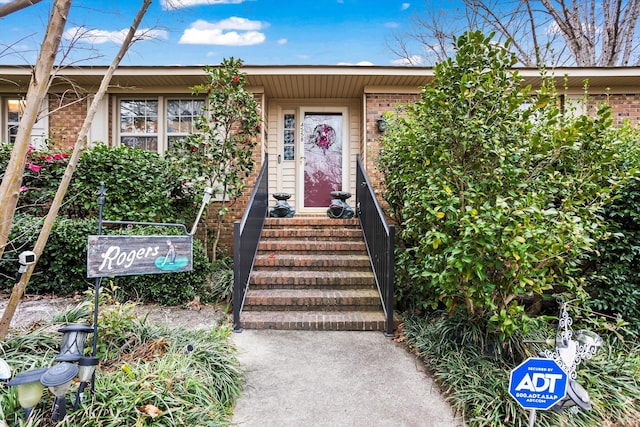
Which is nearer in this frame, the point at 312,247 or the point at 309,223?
the point at 312,247

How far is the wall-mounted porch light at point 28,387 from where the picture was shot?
57.0 inches

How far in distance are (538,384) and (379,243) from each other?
2.12m

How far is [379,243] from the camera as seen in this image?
3691mm

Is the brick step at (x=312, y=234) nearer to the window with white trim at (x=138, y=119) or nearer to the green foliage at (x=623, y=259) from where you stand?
the green foliage at (x=623, y=259)

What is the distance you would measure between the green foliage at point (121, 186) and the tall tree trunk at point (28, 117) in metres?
2.11

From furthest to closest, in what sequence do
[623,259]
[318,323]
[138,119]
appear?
[138,119] < [318,323] < [623,259]

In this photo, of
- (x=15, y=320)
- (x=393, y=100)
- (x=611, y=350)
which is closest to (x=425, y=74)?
(x=393, y=100)

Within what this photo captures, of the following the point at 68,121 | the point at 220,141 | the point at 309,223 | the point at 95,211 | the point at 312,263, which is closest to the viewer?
the point at 312,263

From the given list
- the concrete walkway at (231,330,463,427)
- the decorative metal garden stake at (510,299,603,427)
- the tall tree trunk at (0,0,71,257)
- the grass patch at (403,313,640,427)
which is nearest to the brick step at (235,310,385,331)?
the concrete walkway at (231,330,463,427)

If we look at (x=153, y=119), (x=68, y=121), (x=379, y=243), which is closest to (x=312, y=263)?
(x=379, y=243)

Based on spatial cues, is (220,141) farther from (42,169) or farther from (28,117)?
(28,117)

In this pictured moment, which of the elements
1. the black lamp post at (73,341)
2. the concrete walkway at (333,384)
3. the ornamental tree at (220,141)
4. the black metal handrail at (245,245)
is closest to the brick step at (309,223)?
the black metal handrail at (245,245)

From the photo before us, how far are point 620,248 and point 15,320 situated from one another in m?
5.69

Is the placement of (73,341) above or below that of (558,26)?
below
